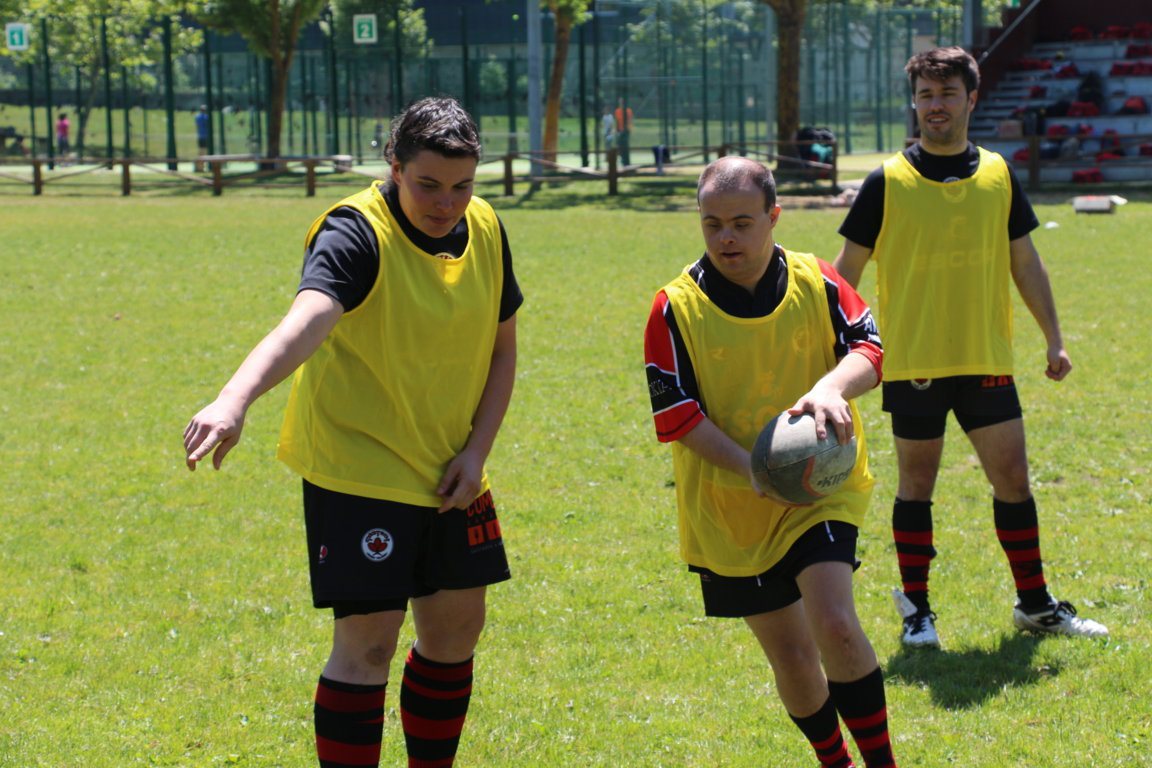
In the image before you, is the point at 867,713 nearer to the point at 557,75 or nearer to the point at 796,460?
the point at 796,460

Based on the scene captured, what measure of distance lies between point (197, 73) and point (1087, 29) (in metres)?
30.0

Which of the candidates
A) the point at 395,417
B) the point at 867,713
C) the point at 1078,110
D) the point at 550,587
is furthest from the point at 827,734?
the point at 1078,110

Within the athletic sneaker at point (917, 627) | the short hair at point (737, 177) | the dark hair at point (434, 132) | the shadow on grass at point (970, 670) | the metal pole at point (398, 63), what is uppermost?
the metal pole at point (398, 63)

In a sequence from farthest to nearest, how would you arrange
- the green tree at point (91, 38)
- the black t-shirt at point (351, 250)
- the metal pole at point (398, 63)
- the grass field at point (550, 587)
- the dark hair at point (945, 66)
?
the green tree at point (91, 38) → the metal pole at point (398, 63) → the dark hair at point (945, 66) → the grass field at point (550, 587) → the black t-shirt at point (351, 250)

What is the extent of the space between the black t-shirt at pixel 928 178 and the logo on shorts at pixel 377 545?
253 centimetres

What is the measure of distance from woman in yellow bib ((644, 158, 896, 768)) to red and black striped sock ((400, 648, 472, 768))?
739mm

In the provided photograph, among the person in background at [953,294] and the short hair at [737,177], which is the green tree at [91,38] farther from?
the short hair at [737,177]

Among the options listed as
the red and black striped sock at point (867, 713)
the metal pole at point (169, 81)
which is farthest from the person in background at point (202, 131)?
the red and black striped sock at point (867, 713)

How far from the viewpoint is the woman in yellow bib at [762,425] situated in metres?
3.88

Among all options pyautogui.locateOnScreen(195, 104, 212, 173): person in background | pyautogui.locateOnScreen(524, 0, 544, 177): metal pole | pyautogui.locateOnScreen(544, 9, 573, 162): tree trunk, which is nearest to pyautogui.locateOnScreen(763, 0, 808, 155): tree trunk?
pyautogui.locateOnScreen(524, 0, 544, 177): metal pole

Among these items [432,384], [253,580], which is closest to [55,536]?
[253,580]

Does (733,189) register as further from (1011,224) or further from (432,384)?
(1011,224)

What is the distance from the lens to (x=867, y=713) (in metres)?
3.94

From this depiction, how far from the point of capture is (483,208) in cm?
404
